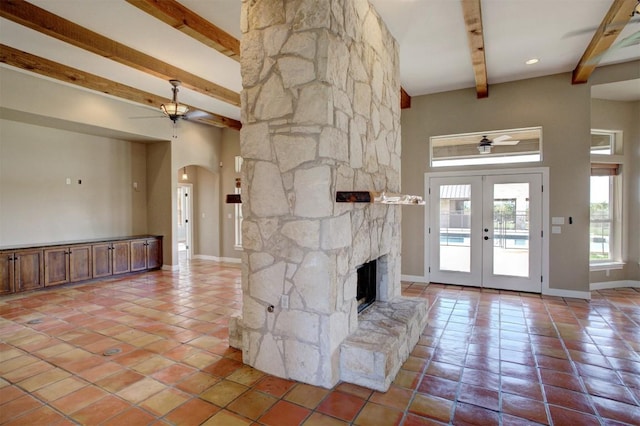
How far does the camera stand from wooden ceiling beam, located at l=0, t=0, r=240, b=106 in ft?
11.3

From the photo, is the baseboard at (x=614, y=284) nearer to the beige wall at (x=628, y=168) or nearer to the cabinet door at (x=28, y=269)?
the beige wall at (x=628, y=168)

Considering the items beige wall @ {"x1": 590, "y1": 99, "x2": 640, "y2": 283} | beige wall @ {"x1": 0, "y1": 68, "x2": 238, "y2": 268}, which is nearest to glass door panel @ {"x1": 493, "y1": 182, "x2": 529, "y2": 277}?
beige wall @ {"x1": 590, "y1": 99, "x2": 640, "y2": 283}

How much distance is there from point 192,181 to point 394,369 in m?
Result: 7.88

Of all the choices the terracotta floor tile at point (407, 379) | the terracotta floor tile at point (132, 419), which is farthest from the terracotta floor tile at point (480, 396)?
the terracotta floor tile at point (132, 419)

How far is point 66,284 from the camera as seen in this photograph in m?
5.93

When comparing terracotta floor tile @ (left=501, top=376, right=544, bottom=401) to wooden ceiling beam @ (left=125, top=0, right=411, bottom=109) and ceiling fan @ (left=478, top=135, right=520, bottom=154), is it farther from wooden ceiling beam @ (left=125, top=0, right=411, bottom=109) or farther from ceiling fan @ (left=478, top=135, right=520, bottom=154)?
wooden ceiling beam @ (left=125, top=0, right=411, bottom=109)

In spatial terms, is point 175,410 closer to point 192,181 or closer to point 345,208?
point 345,208

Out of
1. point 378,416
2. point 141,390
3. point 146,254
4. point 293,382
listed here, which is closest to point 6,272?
point 146,254

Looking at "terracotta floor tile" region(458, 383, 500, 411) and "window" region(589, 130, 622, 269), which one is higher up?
"window" region(589, 130, 622, 269)

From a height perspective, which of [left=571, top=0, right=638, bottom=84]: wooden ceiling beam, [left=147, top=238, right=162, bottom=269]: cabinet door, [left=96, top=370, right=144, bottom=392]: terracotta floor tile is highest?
[left=571, top=0, right=638, bottom=84]: wooden ceiling beam

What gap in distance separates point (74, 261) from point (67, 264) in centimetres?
12

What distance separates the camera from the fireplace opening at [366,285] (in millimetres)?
3664

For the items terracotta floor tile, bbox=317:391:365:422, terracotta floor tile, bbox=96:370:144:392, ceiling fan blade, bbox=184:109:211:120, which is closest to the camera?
terracotta floor tile, bbox=317:391:365:422

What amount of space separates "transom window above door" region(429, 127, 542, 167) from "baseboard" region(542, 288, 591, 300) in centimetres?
212
